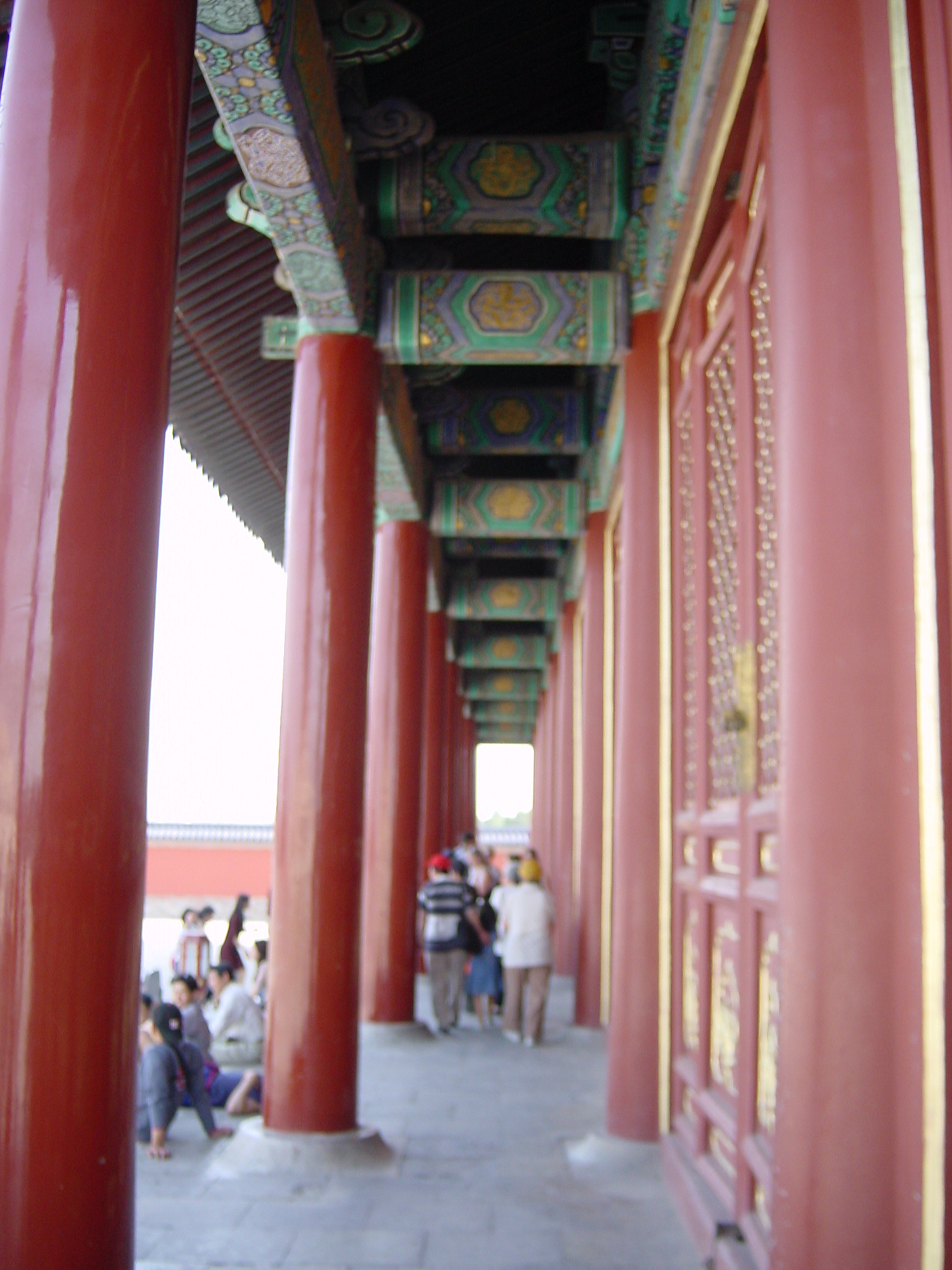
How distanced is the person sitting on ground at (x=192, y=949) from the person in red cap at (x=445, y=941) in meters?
2.02

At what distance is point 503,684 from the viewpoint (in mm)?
22688

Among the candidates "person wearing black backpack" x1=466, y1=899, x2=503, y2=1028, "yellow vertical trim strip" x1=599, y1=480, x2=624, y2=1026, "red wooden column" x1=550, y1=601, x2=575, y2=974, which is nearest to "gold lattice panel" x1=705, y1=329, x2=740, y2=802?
"yellow vertical trim strip" x1=599, y1=480, x2=624, y2=1026

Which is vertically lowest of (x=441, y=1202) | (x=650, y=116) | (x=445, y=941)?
(x=441, y=1202)

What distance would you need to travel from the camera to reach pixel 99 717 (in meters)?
2.54

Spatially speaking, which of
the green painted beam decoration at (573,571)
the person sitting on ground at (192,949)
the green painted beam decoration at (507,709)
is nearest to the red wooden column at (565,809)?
the green painted beam decoration at (573,571)

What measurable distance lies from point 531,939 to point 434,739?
6.19 metres

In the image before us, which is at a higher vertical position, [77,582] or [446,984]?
[77,582]

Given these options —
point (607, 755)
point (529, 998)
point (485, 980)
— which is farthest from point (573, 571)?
point (529, 998)

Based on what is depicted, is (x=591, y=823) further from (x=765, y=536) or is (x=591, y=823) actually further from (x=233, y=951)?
(x=765, y=536)

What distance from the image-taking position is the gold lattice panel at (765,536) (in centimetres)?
360

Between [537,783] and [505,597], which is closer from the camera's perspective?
[505,597]

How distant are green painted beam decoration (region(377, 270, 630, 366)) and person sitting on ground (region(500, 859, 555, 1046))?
388cm

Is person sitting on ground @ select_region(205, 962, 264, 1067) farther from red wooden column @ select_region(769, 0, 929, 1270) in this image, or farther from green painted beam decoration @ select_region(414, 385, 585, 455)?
red wooden column @ select_region(769, 0, 929, 1270)

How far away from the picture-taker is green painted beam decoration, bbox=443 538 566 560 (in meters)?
13.5
